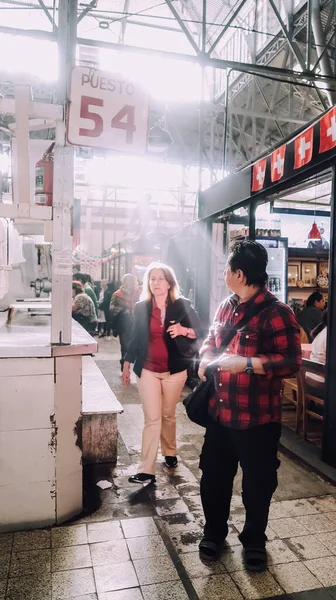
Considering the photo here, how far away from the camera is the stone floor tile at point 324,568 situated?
275 cm

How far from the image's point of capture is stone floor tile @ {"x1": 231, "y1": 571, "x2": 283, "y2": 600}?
8.59 feet

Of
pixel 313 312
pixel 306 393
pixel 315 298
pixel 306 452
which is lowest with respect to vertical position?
pixel 306 452

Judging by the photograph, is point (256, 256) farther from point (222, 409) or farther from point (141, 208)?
point (141, 208)

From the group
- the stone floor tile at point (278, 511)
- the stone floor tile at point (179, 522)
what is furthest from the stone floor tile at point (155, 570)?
the stone floor tile at point (278, 511)

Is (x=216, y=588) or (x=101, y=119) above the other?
(x=101, y=119)

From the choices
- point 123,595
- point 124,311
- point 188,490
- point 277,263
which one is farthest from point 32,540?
point 277,263

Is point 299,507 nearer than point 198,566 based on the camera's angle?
No

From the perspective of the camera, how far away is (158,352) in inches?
160

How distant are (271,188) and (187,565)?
4.58 m

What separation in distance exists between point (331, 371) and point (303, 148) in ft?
8.15

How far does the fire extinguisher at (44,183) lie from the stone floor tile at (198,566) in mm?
2736

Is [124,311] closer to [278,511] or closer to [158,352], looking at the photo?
[158,352]

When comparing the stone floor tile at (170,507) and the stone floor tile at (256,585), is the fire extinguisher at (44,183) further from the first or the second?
the stone floor tile at (256,585)

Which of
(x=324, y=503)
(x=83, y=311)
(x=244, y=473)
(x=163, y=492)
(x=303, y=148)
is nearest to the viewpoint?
(x=244, y=473)
